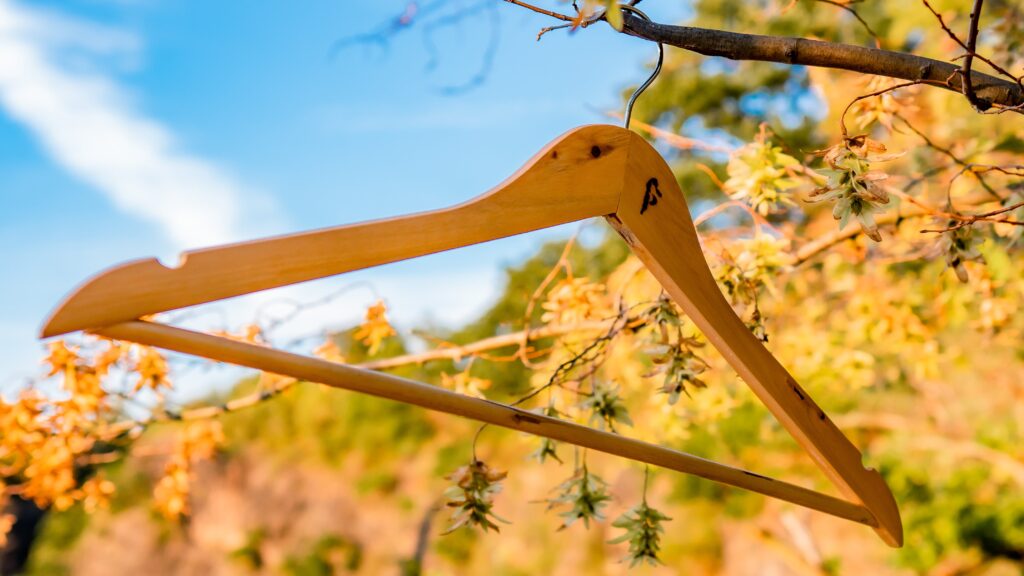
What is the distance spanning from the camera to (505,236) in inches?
21.6

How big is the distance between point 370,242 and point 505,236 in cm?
10

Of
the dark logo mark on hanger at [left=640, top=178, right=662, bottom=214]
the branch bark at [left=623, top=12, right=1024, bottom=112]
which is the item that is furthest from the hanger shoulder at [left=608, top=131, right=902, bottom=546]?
the branch bark at [left=623, top=12, right=1024, bottom=112]

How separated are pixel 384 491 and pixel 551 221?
3.85 metres

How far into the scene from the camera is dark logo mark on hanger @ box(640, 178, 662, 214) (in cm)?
61

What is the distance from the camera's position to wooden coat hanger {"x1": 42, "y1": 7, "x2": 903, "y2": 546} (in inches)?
18.1

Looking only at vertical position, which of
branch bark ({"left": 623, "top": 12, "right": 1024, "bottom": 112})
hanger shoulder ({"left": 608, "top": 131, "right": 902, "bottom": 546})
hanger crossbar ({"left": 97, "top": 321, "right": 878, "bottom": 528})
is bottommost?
Answer: hanger crossbar ({"left": 97, "top": 321, "right": 878, "bottom": 528})

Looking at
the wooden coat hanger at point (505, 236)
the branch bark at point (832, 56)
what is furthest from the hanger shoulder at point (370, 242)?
the branch bark at point (832, 56)

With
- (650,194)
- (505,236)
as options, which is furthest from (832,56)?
(505,236)

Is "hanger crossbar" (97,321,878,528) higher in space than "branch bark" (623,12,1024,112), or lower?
lower

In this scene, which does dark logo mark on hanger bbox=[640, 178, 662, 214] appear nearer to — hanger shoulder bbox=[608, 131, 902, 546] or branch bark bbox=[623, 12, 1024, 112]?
hanger shoulder bbox=[608, 131, 902, 546]

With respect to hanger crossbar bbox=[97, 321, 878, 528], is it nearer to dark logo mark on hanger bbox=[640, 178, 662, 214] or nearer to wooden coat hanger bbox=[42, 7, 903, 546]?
wooden coat hanger bbox=[42, 7, 903, 546]

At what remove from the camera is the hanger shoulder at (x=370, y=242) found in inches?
17.8

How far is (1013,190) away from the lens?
111 centimetres

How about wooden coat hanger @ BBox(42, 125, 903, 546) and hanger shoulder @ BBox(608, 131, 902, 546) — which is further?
hanger shoulder @ BBox(608, 131, 902, 546)
